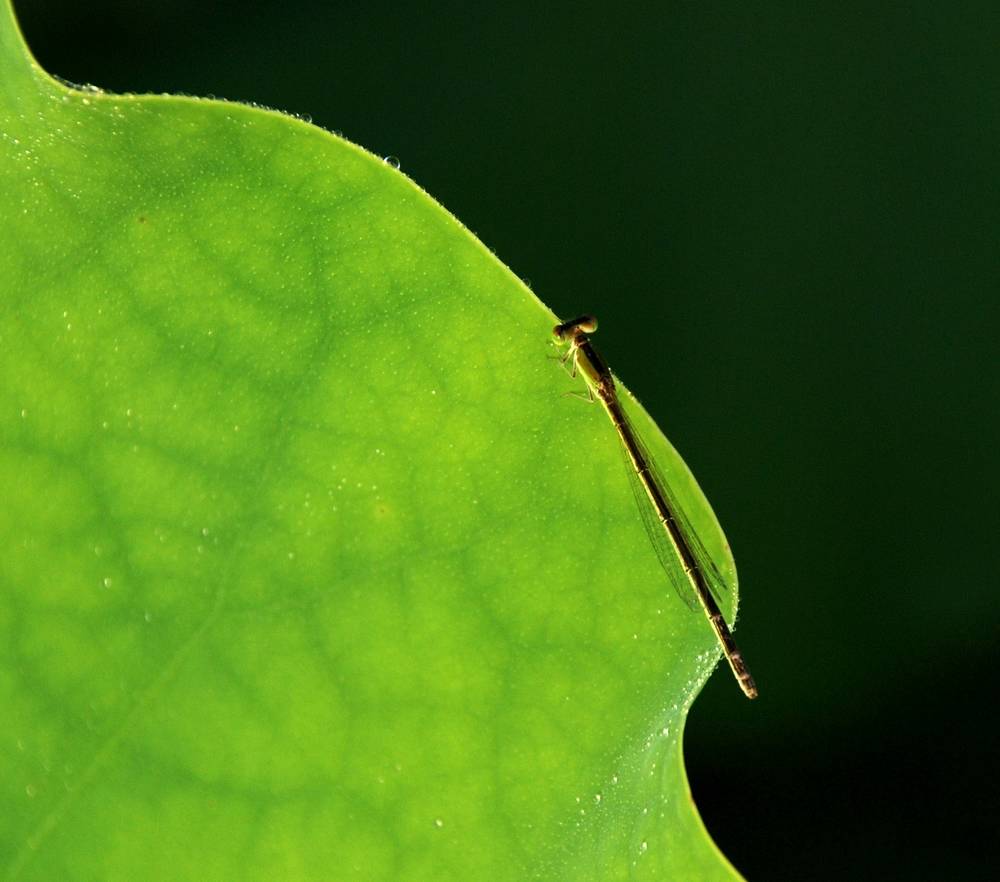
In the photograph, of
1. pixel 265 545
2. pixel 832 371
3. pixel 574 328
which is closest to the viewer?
pixel 265 545

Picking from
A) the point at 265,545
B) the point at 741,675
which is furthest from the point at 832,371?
the point at 265,545

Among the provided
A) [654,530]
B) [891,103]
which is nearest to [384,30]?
[891,103]

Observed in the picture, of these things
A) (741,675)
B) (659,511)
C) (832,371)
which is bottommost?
(741,675)

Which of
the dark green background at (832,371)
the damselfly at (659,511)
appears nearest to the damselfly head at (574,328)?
the damselfly at (659,511)

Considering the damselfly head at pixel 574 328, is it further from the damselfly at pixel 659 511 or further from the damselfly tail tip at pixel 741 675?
the damselfly tail tip at pixel 741 675

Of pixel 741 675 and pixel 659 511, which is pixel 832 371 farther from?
pixel 659 511

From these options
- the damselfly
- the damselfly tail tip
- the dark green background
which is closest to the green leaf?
the damselfly
